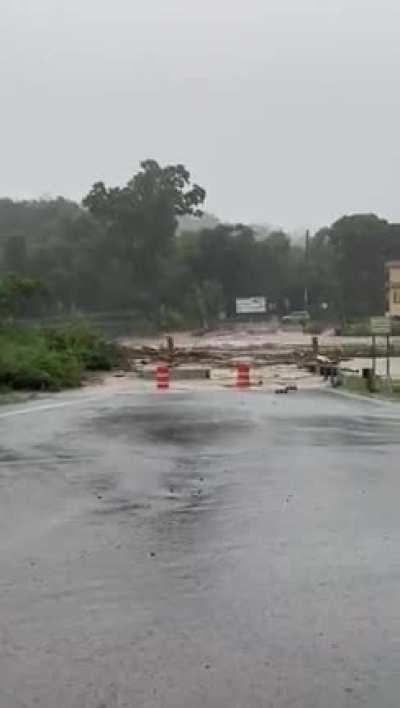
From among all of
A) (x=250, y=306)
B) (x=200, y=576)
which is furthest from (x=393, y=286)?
(x=200, y=576)

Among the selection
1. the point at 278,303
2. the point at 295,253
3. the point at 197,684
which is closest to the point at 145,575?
the point at 197,684

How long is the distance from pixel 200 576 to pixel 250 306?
99699 millimetres

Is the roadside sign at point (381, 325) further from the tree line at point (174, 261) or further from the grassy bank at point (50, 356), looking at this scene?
the tree line at point (174, 261)

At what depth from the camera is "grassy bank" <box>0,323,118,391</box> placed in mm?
32500

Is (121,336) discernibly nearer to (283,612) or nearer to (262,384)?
(262,384)

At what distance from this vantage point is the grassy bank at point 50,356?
32500mm

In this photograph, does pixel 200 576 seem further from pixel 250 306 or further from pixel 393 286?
pixel 250 306

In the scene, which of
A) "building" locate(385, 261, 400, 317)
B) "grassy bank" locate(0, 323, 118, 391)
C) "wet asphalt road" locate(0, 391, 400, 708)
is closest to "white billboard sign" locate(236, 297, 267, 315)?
"building" locate(385, 261, 400, 317)

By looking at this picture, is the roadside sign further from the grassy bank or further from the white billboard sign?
the white billboard sign

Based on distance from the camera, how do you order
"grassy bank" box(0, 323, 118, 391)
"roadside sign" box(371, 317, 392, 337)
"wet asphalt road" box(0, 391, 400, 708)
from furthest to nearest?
"grassy bank" box(0, 323, 118, 391), "roadside sign" box(371, 317, 392, 337), "wet asphalt road" box(0, 391, 400, 708)

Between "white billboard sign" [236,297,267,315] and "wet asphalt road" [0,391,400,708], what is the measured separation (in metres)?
91.1

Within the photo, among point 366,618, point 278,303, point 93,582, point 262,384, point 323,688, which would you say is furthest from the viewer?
point 278,303

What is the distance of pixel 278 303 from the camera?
112188 mm

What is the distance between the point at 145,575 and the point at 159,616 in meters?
1.11
